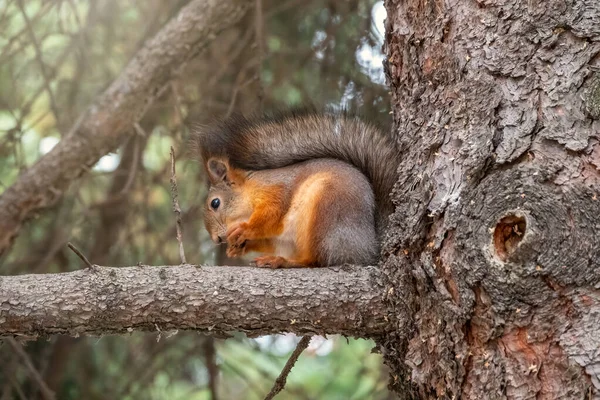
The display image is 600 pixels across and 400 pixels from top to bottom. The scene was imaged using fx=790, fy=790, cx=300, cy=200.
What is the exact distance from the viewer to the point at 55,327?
5.08 ft

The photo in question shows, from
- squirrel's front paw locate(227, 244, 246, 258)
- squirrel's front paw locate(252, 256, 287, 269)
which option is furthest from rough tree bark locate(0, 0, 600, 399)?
squirrel's front paw locate(227, 244, 246, 258)

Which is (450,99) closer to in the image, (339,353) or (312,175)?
(312,175)

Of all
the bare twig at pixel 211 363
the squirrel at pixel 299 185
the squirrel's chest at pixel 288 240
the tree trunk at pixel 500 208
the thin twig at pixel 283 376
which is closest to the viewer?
the tree trunk at pixel 500 208

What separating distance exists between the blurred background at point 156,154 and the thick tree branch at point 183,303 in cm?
→ 118

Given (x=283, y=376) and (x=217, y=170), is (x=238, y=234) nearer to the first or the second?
(x=217, y=170)

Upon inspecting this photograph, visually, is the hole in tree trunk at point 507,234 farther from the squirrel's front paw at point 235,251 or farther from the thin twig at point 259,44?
the thin twig at point 259,44

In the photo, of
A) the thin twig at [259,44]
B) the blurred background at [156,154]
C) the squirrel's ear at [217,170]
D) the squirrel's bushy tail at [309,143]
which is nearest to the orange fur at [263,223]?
the squirrel's bushy tail at [309,143]

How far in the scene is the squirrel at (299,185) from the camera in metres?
1.87

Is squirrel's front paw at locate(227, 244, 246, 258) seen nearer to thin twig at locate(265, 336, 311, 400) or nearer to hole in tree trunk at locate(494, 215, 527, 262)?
thin twig at locate(265, 336, 311, 400)

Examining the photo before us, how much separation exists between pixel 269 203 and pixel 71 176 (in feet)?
2.35

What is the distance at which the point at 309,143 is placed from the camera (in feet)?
6.68

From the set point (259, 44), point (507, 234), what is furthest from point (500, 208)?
point (259, 44)

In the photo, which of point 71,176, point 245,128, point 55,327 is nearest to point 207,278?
point 55,327

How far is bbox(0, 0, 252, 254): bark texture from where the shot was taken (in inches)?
93.7
